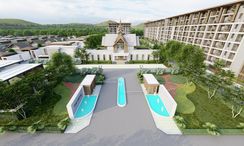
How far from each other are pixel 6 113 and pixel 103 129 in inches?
434

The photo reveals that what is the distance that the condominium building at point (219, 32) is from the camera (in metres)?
23.8

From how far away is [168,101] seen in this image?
49.6 feet

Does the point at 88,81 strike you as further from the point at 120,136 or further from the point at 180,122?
the point at 180,122

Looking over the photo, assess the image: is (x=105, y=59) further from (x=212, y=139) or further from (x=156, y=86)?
(x=212, y=139)

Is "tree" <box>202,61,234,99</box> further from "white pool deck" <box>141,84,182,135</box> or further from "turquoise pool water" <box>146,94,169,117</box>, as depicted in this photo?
"white pool deck" <box>141,84,182,135</box>

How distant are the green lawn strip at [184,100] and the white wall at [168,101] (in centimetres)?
141

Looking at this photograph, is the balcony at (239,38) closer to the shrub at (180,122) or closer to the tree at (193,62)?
the tree at (193,62)

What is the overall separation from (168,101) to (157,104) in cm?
173

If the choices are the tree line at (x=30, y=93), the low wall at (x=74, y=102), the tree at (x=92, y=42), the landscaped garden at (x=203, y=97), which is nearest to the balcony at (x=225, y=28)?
the landscaped garden at (x=203, y=97)

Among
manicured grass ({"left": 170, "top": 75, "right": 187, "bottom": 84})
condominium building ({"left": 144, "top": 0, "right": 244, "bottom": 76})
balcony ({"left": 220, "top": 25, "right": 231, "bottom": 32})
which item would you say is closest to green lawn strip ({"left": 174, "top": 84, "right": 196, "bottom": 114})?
manicured grass ({"left": 170, "top": 75, "right": 187, "bottom": 84})

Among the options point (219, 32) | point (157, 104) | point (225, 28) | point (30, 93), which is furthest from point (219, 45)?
point (30, 93)

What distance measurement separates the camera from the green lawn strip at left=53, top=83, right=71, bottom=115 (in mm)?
14609

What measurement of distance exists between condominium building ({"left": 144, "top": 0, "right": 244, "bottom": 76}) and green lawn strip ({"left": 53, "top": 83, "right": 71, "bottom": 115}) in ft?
107

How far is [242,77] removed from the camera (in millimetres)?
22656
